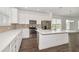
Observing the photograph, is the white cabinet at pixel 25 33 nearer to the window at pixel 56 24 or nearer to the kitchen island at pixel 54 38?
the kitchen island at pixel 54 38

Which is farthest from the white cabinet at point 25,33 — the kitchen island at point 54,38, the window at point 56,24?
the window at point 56,24

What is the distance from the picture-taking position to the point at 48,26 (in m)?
1.19

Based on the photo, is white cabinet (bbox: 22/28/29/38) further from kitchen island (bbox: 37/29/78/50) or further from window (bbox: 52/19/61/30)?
window (bbox: 52/19/61/30)

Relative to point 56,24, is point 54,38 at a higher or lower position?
lower

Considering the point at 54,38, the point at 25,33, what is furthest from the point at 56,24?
the point at 25,33

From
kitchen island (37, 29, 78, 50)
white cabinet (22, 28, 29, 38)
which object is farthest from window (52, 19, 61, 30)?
white cabinet (22, 28, 29, 38)

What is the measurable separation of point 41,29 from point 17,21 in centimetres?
37

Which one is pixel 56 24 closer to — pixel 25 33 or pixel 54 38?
pixel 54 38

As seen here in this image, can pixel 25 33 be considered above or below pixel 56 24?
below

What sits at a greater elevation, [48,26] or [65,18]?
[65,18]

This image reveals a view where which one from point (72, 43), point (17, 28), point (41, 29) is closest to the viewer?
point (72, 43)
